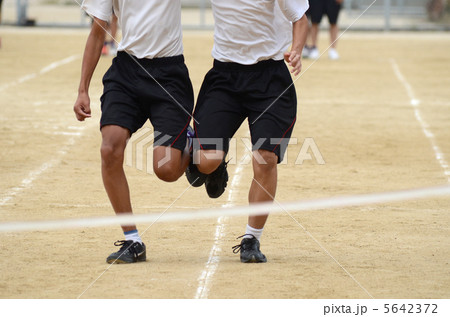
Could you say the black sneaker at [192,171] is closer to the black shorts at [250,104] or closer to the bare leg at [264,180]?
the black shorts at [250,104]

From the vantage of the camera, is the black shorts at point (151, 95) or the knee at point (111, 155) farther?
the black shorts at point (151, 95)

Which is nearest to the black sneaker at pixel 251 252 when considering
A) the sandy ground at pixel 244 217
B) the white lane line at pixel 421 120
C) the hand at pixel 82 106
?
the sandy ground at pixel 244 217

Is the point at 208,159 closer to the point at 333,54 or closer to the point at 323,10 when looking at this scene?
the point at 333,54

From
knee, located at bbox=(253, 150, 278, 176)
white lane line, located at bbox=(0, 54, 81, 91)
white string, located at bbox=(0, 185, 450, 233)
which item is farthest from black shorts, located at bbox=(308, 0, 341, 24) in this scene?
knee, located at bbox=(253, 150, 278, 176)

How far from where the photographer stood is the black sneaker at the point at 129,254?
6.41 metres

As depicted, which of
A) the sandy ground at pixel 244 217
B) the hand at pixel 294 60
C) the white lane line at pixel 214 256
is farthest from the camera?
the hand at pixel 294 60

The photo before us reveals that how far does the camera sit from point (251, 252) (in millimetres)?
6504

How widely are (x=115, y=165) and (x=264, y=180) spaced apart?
1.01 metres

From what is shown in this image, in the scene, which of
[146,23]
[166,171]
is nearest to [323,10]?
[146,23]

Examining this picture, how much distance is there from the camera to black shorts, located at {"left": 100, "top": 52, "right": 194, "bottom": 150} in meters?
6.41

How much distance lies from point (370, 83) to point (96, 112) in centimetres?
589

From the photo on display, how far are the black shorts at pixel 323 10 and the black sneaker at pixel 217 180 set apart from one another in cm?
1405

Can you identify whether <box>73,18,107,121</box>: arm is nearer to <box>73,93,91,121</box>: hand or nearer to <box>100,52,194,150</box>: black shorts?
<box>73,93,91,121</box>: hand

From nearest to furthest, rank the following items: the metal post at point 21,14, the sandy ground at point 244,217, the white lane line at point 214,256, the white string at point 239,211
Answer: the white lane line at point 214,256, the sandy ground at point 244,217, the white string at point 239,211, the metal post at point 21,14
